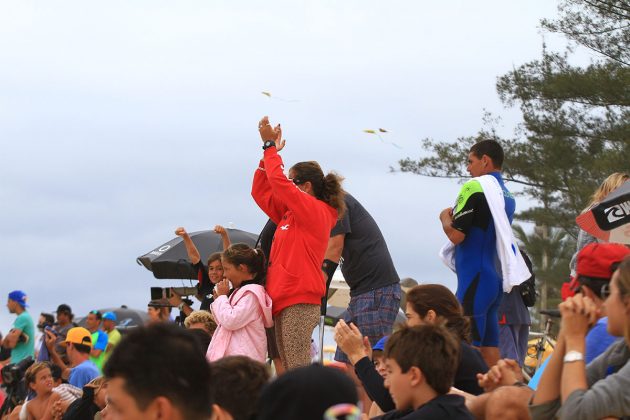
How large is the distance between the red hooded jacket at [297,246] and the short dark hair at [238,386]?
3443 mm

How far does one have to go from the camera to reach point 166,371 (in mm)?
3623

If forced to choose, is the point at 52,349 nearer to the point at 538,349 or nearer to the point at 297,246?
the point at 538,349

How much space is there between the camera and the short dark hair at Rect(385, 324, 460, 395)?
503cm

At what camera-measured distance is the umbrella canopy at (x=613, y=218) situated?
676 cm

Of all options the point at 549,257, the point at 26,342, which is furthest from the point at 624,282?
the point at 549,257

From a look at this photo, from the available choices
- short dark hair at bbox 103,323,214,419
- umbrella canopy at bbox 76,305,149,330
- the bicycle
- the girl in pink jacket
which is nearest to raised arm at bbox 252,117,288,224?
the girl in pink jacket

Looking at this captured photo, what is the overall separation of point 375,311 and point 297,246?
2.83 feet

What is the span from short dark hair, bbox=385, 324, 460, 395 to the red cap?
0.68 m

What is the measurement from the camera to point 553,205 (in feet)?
80.0

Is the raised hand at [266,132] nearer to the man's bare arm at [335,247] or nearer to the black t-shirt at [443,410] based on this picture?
the man's bare arm at [335,247]

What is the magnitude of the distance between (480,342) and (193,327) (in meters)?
2.25

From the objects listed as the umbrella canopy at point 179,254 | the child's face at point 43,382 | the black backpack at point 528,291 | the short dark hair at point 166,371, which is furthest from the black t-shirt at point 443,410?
the umbrella canopy at point 179,254

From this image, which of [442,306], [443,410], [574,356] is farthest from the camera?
[442,306]

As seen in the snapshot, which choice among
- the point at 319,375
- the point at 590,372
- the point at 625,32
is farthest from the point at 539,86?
the point at 319,375
